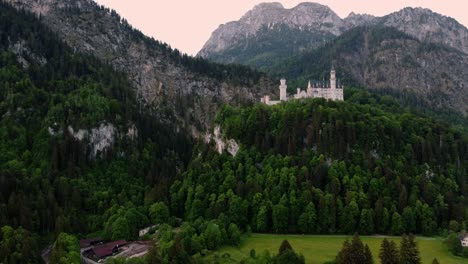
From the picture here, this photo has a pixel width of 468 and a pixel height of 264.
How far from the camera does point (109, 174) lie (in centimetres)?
12988

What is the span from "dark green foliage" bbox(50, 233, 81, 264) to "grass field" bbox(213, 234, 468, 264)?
73.9ft

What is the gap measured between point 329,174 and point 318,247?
27523 mm

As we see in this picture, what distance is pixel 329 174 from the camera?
11738cm

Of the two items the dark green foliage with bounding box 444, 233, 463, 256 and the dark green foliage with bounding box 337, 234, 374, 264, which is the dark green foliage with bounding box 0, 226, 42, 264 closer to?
the dark green foliage with bounding box 337, 234, 374, 264

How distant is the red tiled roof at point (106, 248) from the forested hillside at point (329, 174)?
19.4 m

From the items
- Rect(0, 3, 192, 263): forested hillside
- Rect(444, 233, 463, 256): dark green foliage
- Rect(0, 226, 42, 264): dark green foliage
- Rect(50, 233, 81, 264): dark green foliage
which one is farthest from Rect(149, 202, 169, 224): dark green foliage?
Rect(444, 233, 463, 256): dark green foliage

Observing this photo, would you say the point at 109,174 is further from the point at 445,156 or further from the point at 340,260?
the point at 445,156

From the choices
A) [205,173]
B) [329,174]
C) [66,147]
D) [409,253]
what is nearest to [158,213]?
[205,173]

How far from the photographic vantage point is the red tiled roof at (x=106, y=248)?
8922cm

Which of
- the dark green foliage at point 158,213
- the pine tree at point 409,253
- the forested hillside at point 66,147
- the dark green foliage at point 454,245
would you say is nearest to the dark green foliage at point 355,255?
the pine tree at point 409,253

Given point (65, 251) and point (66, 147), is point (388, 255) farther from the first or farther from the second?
point (66, 147)

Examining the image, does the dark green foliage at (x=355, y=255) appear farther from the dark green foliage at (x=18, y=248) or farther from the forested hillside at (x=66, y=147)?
the dark green foliage at (x=18, y=248)

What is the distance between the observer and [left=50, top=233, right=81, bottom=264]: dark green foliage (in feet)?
261

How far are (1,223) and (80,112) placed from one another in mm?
52136
